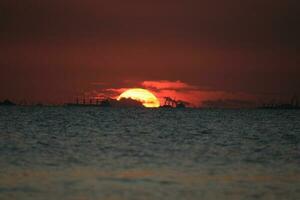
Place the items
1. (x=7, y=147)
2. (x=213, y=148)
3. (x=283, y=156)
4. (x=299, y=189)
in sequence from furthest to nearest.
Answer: (x=213, y=148) < (x=7, y=147) < (x=283, y=156) < (x=299, y=189)

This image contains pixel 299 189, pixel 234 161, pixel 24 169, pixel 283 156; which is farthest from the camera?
pixel 283 156

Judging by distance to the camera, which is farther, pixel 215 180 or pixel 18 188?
pixel 215 180

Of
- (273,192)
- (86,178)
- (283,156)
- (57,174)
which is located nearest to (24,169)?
(57,174)

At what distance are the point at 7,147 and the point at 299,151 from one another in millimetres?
26222

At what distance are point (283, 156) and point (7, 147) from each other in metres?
23.7

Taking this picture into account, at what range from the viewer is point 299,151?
2014 inches

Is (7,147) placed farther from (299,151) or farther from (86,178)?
(299,151)

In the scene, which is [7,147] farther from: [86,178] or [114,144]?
[86,178]

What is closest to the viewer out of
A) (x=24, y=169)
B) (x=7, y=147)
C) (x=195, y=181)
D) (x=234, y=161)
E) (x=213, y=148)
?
(x=195, y=181)

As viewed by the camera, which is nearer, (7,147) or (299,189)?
(299,189)

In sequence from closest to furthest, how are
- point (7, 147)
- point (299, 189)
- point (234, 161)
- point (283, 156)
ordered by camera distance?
point (299, 189) < point (234, 161) < point (283, 156) < point (7, 147)

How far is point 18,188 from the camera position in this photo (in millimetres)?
26703

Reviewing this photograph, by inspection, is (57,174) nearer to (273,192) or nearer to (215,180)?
(215,180)

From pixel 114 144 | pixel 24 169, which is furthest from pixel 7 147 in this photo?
pixel 24 169
